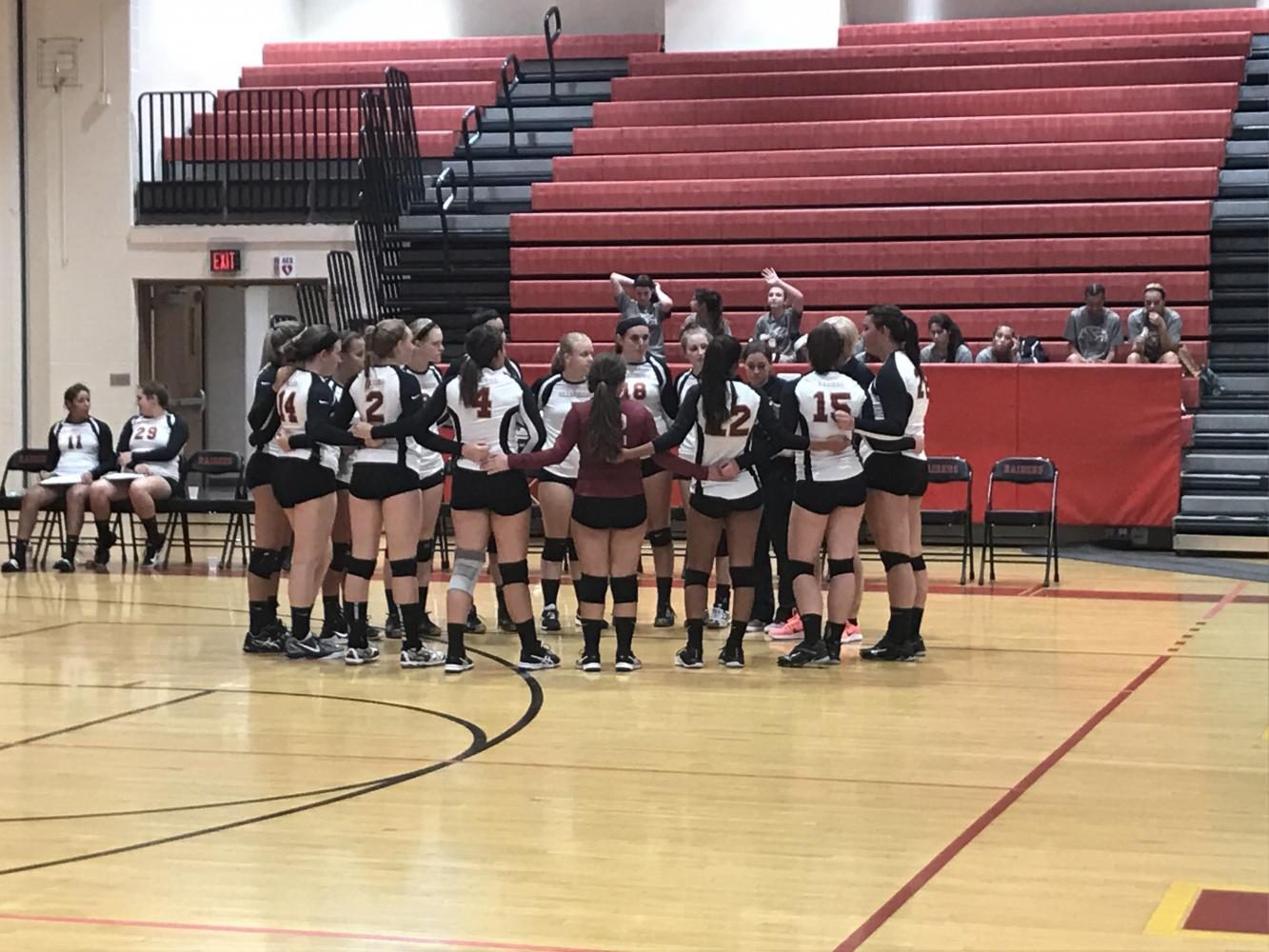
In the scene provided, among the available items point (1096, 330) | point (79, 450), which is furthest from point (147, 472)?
point (1096, 330)

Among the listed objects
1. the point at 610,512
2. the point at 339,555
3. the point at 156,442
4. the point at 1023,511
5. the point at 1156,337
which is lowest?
the point at 1023,511

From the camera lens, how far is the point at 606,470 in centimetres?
781

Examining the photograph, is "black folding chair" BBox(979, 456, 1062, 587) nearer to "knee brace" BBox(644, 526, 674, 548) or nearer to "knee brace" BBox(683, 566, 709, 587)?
"knee brace" BBox(644, 526, 674, 548)

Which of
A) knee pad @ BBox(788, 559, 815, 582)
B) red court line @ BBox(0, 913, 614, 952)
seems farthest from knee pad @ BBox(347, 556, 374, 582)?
red court line @ BBox(0, 913, 614, 952)

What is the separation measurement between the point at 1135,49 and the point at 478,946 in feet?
53.5

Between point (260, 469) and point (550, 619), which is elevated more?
point (260, 469)

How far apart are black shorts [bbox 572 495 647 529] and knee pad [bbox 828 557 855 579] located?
99 centimetres

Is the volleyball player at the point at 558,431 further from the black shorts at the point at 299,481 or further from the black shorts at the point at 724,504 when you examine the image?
the black shorts at the point at 299,481

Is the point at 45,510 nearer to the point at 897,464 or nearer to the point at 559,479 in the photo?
the point at 559,479

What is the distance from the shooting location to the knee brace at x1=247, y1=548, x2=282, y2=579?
873 centimetres

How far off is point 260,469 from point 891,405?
302cm

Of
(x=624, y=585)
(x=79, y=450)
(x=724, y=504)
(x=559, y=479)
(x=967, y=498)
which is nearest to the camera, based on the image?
(x=624, y=585)

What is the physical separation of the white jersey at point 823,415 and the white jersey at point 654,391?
3.29 feet

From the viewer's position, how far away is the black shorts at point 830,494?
26.4 ft
